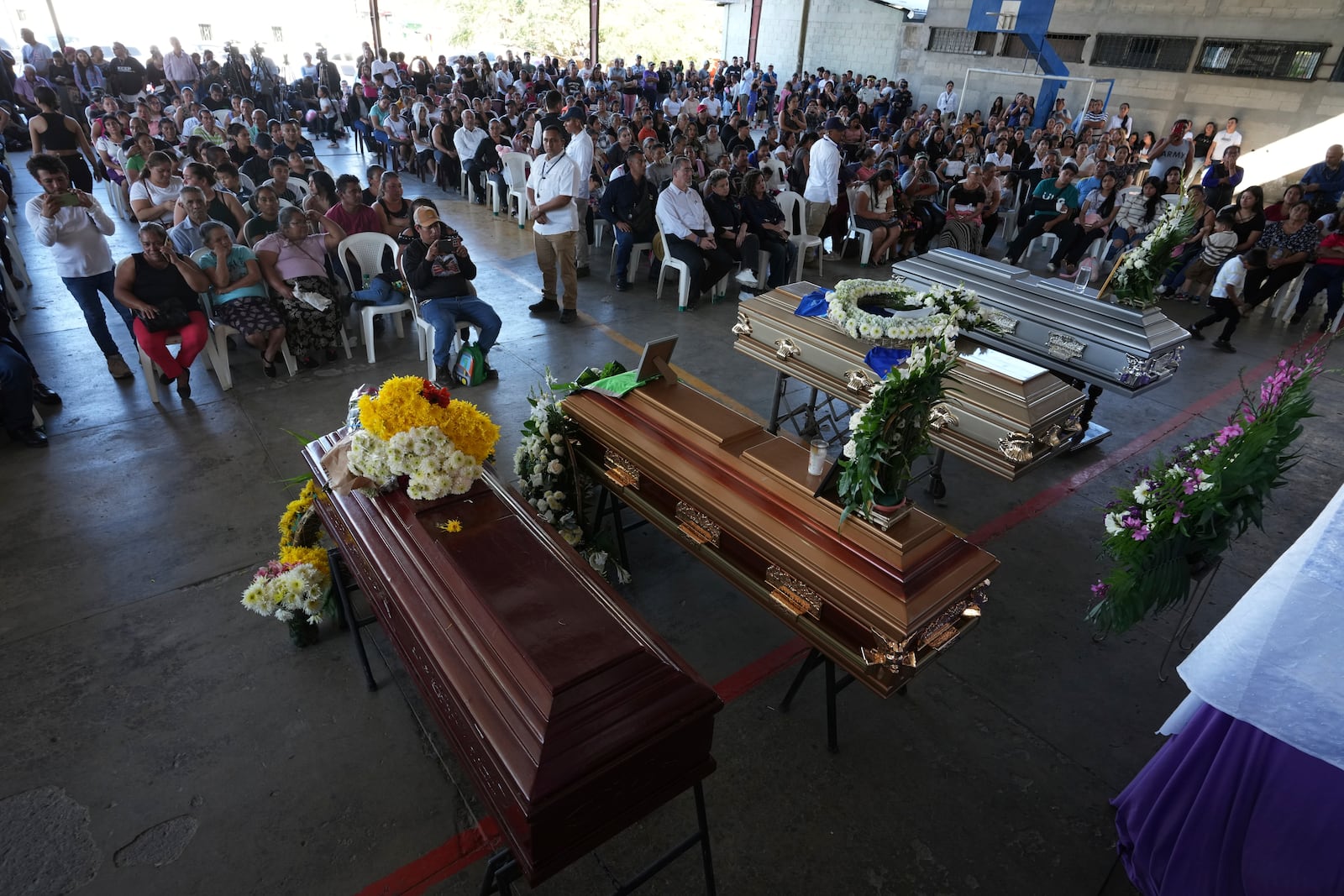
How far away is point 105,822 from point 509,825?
5.35 feet

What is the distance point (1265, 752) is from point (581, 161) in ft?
23.7

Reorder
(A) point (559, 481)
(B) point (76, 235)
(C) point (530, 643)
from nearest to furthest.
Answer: (C) point (530, 643)
(A) point (559, 481)
(B) point (76, 235)

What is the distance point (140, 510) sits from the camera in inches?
150

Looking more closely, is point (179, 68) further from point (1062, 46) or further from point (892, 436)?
point (1062, 46)

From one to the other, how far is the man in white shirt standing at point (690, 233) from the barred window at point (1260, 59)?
13043 mm

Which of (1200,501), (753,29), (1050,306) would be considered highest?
(753,29)

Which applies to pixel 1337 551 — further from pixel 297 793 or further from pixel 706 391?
pixel 706 391

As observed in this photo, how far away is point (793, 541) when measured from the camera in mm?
2512

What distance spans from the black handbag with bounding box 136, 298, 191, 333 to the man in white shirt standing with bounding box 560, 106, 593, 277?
10.7 ft

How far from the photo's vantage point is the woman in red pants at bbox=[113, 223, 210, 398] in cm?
460

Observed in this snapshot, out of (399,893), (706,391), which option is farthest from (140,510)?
(706,391)

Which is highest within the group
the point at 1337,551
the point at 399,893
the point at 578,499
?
the point at 1337,551

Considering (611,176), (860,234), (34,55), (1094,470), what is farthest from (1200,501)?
(34,55)

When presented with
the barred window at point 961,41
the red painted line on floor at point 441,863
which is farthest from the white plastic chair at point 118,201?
the barred window at point 961,41
